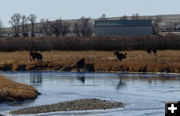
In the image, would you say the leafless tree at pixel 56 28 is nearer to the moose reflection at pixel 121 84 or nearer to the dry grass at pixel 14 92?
the moose reflection at pixel 121 84

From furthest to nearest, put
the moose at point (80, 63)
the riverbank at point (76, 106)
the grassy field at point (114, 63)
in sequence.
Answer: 1. the moose at point (80, 63)
2. the grassy field at point (114, 63)
3. the riverbank at point (76, 106)

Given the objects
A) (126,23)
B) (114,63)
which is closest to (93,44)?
(114,63)

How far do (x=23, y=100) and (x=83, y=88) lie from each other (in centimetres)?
882

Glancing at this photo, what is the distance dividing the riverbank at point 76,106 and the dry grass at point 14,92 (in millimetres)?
3603

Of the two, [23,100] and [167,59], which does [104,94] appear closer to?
[23,100]

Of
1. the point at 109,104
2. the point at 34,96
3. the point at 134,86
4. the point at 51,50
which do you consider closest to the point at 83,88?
the point at 134,86

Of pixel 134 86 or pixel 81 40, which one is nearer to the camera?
pixel 134 86

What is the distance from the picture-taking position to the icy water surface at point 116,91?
27525 millimetres

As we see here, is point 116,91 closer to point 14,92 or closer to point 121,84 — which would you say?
point 121,84

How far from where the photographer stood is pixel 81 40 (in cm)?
9144

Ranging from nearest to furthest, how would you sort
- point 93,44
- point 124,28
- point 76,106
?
point 76,106
point 93,44
point 124,28

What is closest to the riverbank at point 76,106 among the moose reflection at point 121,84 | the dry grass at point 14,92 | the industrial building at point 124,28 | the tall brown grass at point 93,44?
the dry grass at point 14,92

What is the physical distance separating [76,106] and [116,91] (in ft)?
30.2

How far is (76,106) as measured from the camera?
29234mm
